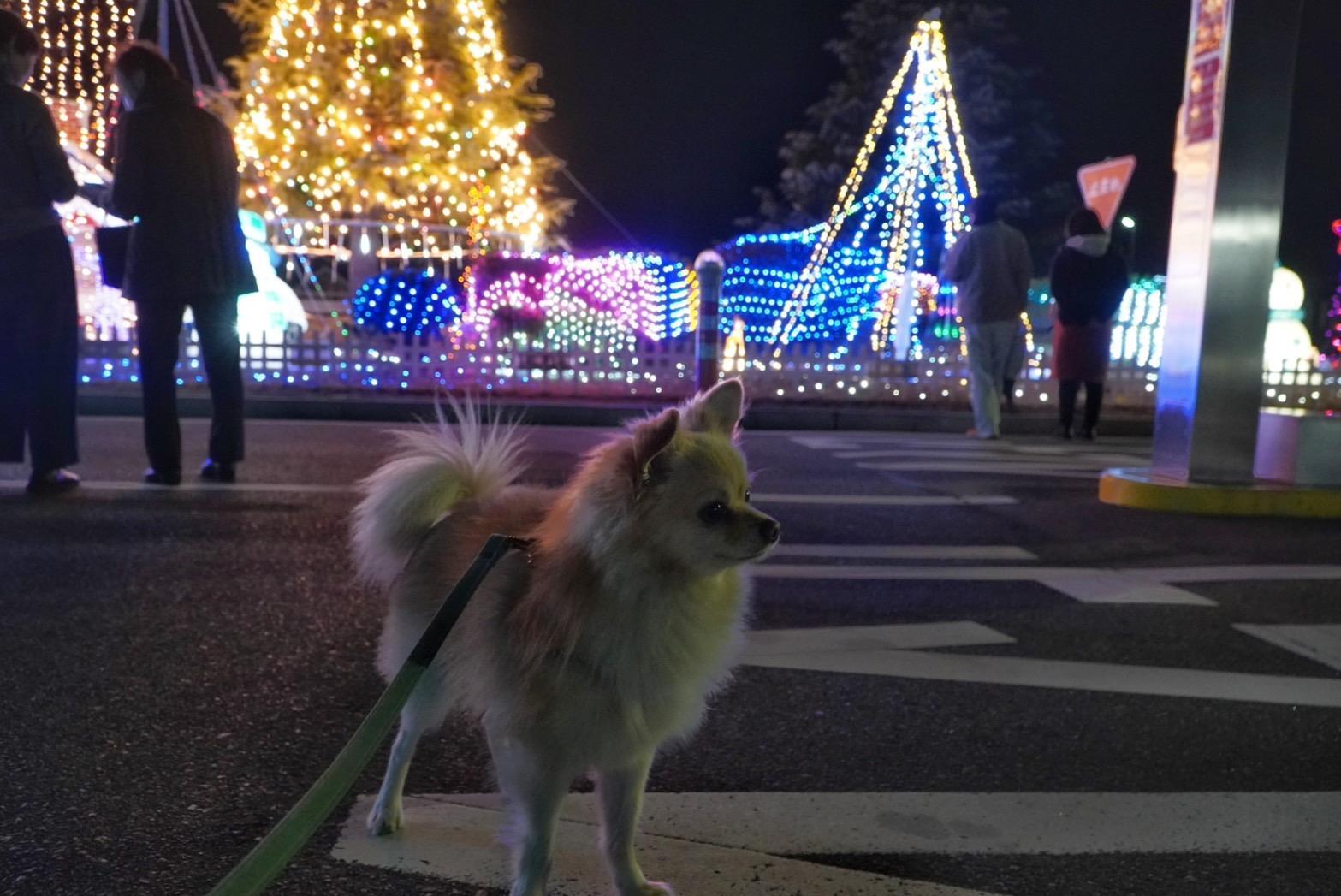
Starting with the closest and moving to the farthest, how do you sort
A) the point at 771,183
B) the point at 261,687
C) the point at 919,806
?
the point at 919,806 → the point at 261,687 → the point at 771,183

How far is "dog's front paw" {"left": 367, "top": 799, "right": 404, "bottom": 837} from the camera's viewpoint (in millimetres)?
2211

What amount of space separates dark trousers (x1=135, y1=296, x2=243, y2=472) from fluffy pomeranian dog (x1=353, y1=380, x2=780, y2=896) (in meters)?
4.23

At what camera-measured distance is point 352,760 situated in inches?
66.7

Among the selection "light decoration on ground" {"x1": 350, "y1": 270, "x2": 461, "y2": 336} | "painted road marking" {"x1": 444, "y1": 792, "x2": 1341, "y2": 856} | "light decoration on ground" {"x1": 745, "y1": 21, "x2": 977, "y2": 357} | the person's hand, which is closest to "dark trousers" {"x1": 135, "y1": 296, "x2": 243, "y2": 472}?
the person's hand

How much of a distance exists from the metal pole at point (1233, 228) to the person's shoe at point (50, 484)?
6.41 metres

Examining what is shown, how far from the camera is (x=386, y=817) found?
7.29 feet

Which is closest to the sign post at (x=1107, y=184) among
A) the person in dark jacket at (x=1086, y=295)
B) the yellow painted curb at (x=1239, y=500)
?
the person in dark jacket at (x=1086, y=295)

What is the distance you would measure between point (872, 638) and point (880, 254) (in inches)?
586

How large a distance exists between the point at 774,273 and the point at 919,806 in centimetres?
1607

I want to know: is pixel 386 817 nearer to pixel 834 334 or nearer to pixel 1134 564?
pixel 1134 564

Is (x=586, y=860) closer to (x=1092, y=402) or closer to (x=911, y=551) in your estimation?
(x=911, y=551)

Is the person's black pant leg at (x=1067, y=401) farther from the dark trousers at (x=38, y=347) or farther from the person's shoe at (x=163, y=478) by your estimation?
the dark trousers at (x=38, y=347)

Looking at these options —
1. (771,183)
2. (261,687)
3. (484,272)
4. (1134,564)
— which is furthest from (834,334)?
(771,183)

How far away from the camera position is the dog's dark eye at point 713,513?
1.88 metres
